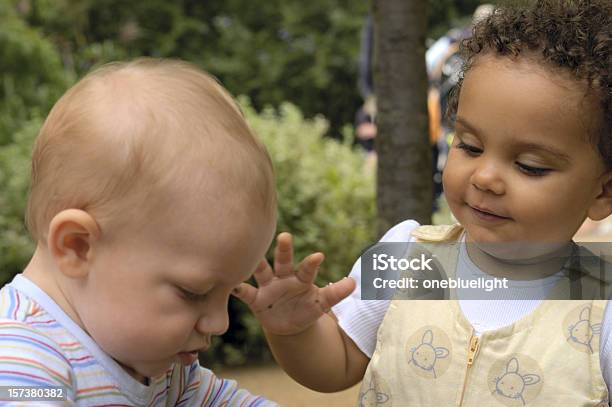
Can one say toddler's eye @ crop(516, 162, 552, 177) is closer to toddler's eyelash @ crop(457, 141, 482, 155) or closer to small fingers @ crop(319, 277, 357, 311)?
toddler's eyelash @ crop(457, 141, 482, 155)

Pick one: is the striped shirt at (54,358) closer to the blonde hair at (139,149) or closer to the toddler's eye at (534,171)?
the blonde hair at (139,149)

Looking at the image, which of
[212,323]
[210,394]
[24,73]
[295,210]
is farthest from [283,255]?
[24,73]

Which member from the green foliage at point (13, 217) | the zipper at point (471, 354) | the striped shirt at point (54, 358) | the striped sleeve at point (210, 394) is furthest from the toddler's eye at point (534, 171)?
the green foliage at point (13, 217)

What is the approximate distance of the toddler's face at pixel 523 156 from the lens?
1.97 m

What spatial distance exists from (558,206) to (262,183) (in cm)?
67

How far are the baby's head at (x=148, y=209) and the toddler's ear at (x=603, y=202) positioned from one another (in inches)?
30.4

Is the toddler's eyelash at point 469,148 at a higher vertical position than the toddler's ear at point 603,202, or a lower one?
higher

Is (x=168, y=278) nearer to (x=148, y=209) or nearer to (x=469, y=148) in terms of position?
(x=148, y=209)

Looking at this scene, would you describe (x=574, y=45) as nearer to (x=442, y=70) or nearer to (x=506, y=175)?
(x=506, y=175)

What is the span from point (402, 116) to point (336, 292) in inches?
53.2

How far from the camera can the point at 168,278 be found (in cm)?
173

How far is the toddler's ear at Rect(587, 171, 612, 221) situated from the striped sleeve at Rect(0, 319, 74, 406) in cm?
119

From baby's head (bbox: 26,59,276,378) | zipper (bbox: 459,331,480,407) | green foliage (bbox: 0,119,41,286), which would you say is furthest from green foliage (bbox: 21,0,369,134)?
baby's head (bbox: 26,59,276,378)

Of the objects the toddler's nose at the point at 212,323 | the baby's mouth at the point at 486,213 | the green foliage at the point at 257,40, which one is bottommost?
the toddler's nose at the point at 212,323
